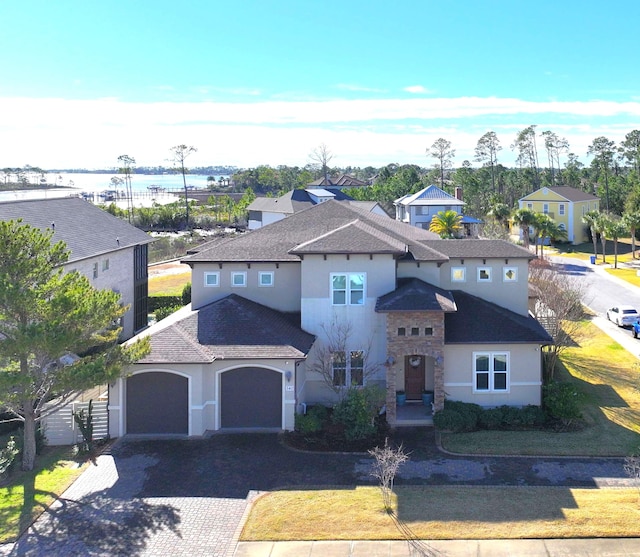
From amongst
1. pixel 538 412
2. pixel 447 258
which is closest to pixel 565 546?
pixel 538 412

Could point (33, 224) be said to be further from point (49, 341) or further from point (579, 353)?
point (579, 353)

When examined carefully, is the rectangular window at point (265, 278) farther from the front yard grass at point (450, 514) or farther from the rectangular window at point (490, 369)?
the front yard grass at point (450, 514)

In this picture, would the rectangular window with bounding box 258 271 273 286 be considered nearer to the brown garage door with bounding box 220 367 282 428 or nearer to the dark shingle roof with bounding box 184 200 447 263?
the dark shingle roof with bounding box 184 200 447 263

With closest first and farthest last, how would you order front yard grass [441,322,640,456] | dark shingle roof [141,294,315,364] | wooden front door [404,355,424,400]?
front yard grass [441,322,640,456] < dark shingle roof [141,294,315,364] < wooden front door [404,355,424,400]

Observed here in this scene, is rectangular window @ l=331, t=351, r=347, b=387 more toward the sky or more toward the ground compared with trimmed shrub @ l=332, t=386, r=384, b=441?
more toward the sky

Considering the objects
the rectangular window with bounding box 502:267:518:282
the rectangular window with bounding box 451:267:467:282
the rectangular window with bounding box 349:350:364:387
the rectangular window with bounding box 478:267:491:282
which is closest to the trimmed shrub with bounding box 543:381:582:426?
the rectangular window with bounding box 502:267:518:282

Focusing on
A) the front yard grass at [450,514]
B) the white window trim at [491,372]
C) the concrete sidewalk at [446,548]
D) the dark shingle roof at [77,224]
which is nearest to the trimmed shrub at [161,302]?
the dark shingle roof at [77,224]

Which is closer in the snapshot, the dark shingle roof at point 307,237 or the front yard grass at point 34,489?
the front yard grass at point 34,489
